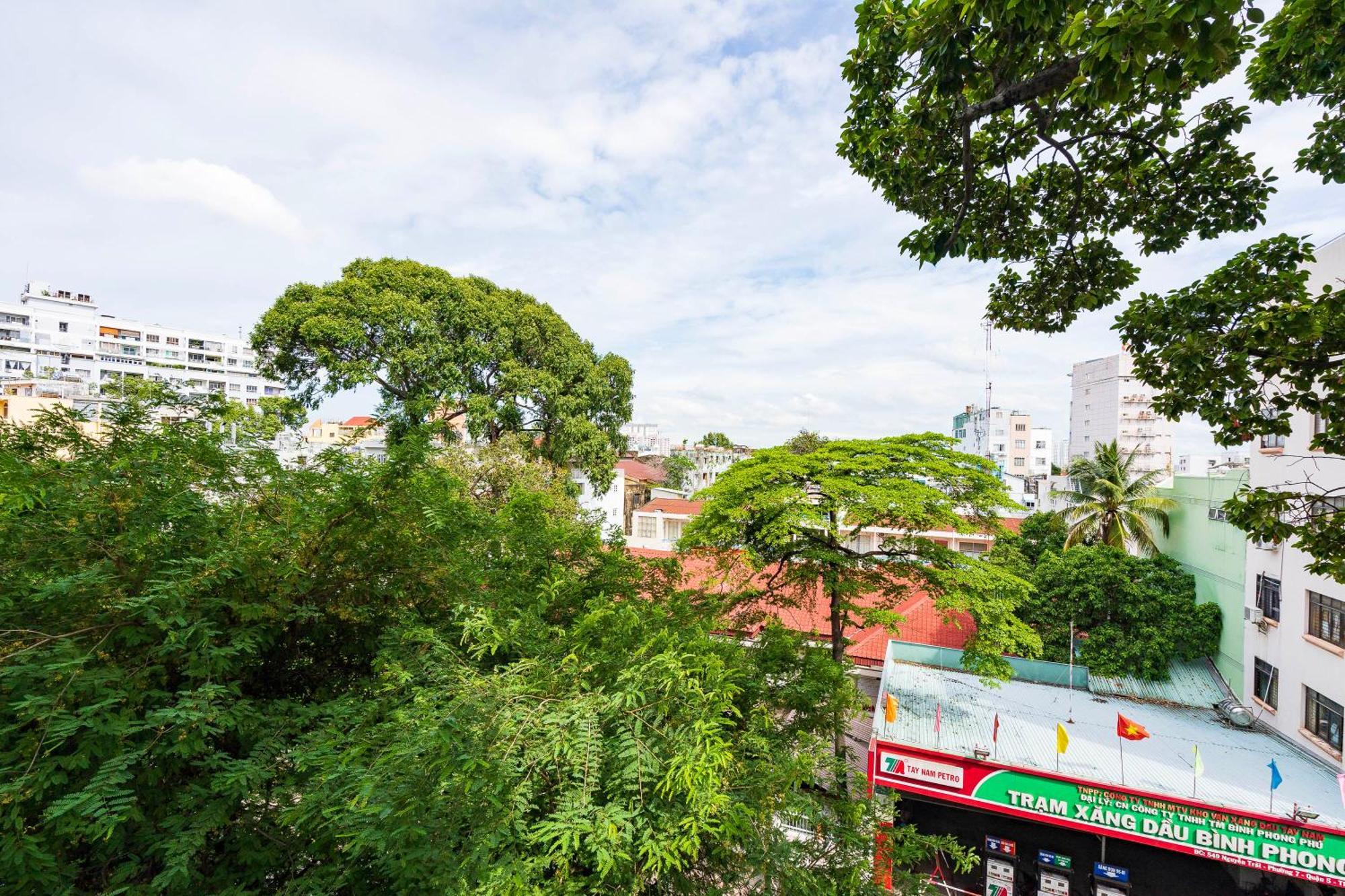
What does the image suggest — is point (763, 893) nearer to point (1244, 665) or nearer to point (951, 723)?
point (951, 723)

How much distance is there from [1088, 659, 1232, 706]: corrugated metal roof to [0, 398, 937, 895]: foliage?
10.2 meters

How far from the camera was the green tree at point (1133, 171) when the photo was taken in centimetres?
182

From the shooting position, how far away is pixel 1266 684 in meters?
8.88

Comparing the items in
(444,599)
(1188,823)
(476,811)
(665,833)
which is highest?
(444,599)

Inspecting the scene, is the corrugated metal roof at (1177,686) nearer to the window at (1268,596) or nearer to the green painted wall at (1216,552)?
the green painted wall at (1216,552)

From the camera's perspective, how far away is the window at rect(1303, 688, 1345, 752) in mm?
7352

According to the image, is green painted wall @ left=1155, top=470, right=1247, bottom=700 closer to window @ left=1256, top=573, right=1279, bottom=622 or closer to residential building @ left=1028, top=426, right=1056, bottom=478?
window @ left=1256, top=573, right=1279, bottom=622

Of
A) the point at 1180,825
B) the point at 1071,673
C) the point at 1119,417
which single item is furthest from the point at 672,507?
the point at 1119,417

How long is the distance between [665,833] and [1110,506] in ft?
52.9

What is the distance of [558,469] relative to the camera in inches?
587

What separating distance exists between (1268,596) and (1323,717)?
1.91 metres

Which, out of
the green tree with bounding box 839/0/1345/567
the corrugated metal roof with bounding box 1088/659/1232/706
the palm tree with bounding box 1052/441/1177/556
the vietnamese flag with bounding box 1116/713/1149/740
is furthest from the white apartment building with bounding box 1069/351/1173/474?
the green tree with bounding box 839/0/1345/567

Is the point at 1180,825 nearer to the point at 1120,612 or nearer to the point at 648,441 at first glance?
the point at 1120,612

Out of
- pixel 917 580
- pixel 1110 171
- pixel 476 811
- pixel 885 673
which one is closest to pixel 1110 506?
pixel 885 673
